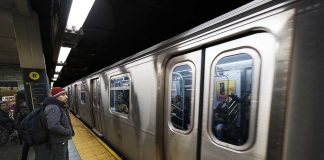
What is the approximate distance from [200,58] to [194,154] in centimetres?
107

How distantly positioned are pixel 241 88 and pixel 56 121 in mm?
2554

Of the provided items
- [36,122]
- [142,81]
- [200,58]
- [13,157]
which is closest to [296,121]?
[200,58]

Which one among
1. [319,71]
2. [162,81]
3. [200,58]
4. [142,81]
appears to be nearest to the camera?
[319,71]

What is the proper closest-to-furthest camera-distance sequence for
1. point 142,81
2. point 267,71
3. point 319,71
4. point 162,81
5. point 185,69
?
1. point 319,71
2. point 267,71
3. point 185,69
4. point 162,81
5. point 142,81

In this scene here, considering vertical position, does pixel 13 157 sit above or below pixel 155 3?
below

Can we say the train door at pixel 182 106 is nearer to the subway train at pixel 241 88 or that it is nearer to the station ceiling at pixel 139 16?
the subway train at pixel 241 88

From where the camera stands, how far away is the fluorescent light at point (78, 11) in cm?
236

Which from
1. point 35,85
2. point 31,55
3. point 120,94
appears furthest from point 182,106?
point 31,55

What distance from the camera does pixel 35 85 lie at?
4.28m

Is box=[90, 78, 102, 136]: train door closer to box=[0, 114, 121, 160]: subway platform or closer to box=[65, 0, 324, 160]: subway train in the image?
box=[0, 114, 121, 160]: subway platform

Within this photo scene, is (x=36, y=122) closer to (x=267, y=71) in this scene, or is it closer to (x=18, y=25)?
(x=18, y=25)

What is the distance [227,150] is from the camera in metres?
1.61

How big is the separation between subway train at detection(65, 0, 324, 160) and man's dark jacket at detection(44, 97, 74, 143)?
121cm

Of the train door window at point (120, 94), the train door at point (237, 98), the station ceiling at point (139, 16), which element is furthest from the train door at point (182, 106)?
the station ceiling at point (139, 16)
